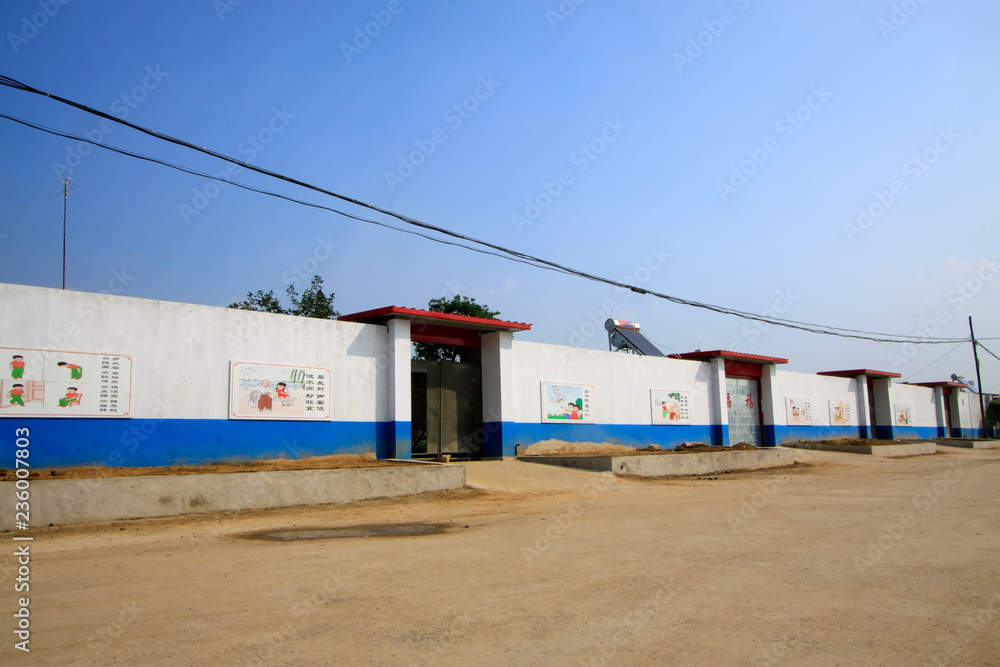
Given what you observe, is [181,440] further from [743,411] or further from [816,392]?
[816,392]

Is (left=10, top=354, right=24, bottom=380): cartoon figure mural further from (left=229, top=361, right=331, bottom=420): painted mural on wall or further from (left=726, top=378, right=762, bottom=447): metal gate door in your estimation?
(left=726, top=378, right=762, bottom=447): metal gate door

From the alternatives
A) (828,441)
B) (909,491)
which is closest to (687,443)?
(828,441)

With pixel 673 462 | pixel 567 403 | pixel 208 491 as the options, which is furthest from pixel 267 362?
pixel 673 462

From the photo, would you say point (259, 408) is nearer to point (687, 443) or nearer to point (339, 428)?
point (339, 428)

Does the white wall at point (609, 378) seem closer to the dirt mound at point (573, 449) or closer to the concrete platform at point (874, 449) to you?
the dirt mound at point (573, 449)

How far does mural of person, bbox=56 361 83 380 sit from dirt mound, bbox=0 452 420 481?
1600 mm

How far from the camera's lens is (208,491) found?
35.7 feet

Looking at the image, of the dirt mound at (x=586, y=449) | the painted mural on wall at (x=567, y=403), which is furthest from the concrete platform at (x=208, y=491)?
the painted mural on wall at (x=567, y=403)

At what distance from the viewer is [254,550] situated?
7.71 metres

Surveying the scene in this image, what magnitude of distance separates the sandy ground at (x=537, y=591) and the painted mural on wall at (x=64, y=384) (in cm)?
353

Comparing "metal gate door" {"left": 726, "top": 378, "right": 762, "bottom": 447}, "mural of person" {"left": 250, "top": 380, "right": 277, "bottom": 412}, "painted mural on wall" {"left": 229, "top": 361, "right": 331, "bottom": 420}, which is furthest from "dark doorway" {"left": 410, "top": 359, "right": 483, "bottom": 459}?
"metal gate door" {"left": 726, "top": 378, "right": 762, "bottom": 447}

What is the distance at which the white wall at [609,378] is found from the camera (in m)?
20.2

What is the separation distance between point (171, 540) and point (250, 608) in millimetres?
4020

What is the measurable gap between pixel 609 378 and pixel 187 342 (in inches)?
525
